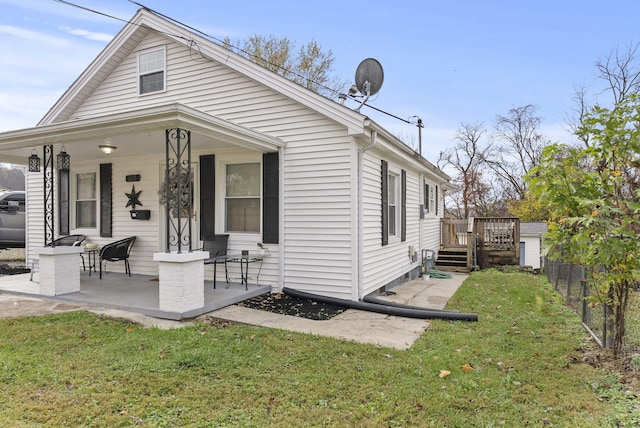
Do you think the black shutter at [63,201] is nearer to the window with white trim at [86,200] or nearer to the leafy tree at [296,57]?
the window with white trim at [86,200]

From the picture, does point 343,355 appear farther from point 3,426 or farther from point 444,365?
point 3,426

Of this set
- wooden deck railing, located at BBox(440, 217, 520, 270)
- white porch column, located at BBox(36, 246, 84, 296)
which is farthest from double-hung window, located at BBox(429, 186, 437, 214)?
white porch column, located at BBox(36, 246, 84, 296)

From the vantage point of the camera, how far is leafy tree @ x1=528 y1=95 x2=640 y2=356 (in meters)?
3.32

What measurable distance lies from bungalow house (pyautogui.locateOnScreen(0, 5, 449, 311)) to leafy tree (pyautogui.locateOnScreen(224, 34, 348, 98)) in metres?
10.1

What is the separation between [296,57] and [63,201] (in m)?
12.6

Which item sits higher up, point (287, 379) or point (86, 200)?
point (86, 200)

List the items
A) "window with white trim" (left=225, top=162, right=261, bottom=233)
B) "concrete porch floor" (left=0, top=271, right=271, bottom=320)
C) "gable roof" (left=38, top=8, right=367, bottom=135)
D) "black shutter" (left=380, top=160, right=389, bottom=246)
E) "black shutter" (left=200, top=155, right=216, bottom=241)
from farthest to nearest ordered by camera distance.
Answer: "black shutter" (left=380, top=160, right=389, bottom=246), "black shutter" (left=200, top=155, right=216, bottom=241), "window with white trim" (left=225, top=162, right=261, bottom=233), "gable roof" (left=38, top=8, right=367, bottom=135), "concrete porch floor" (left=0, top=271, right=271, bottom=320)

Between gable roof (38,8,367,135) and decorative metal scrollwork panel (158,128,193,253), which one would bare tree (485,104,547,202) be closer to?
gable roof (38,8,367,135)

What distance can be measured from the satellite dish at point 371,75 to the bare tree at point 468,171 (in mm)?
19115

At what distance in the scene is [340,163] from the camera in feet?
20.1

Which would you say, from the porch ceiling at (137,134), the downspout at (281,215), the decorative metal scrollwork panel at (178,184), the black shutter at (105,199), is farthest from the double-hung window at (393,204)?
the black shutter at (105,199)

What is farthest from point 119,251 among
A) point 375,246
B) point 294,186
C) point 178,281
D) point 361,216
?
point 375,246

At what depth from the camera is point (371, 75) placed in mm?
7363

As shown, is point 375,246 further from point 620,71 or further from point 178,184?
point 620,71
